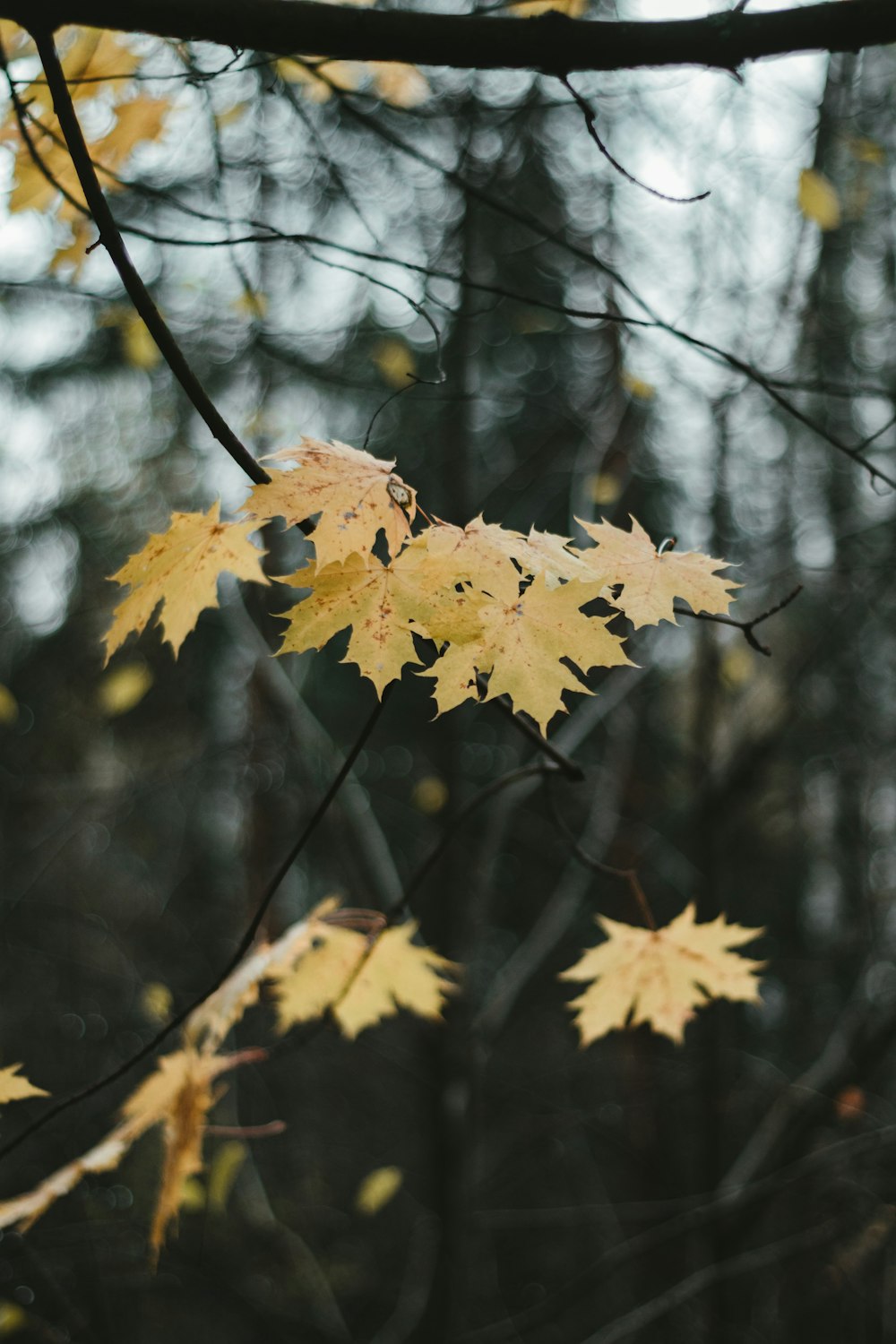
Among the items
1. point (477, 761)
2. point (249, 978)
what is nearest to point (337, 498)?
point (249, 978)

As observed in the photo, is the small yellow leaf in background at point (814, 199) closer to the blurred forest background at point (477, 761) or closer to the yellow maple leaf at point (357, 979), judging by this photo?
the blurred forest background at point (477, 761)

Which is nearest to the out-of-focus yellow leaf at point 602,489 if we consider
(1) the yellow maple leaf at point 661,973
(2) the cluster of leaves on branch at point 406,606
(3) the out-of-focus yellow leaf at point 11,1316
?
(2) the cluster of leaves on branch at point 406,606

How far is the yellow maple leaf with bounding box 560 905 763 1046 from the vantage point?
1783 millimetres

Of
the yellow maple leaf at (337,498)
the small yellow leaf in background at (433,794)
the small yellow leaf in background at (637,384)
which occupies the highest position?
the small yellow leaf in background at (637,384)

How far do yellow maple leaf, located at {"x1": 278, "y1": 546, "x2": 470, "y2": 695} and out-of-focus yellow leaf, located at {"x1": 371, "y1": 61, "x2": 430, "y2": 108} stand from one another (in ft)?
7.32

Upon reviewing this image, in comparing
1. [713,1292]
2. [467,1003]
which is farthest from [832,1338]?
[467,1003]

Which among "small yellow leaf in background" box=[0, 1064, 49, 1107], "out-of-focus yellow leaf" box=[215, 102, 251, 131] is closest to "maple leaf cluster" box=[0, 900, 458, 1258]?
"small yellow leaf in background" box=[0, 1064, 49, 1107]

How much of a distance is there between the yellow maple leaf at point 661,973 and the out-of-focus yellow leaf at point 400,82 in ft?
8.12

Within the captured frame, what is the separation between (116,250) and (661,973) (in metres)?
1.60

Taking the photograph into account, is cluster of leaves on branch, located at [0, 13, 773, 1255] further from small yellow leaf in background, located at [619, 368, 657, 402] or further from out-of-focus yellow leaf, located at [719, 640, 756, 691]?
out-of-focus yellow leaf, located at [719, 640, 756, 691]

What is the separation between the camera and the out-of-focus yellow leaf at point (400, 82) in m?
2.72

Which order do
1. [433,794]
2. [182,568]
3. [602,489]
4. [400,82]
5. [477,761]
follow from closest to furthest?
[182,568], [400,82], [602,489], [433,794], [477,761]

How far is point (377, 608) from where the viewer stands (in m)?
1.10

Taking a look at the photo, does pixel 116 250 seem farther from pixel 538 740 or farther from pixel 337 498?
pixel 538 740
